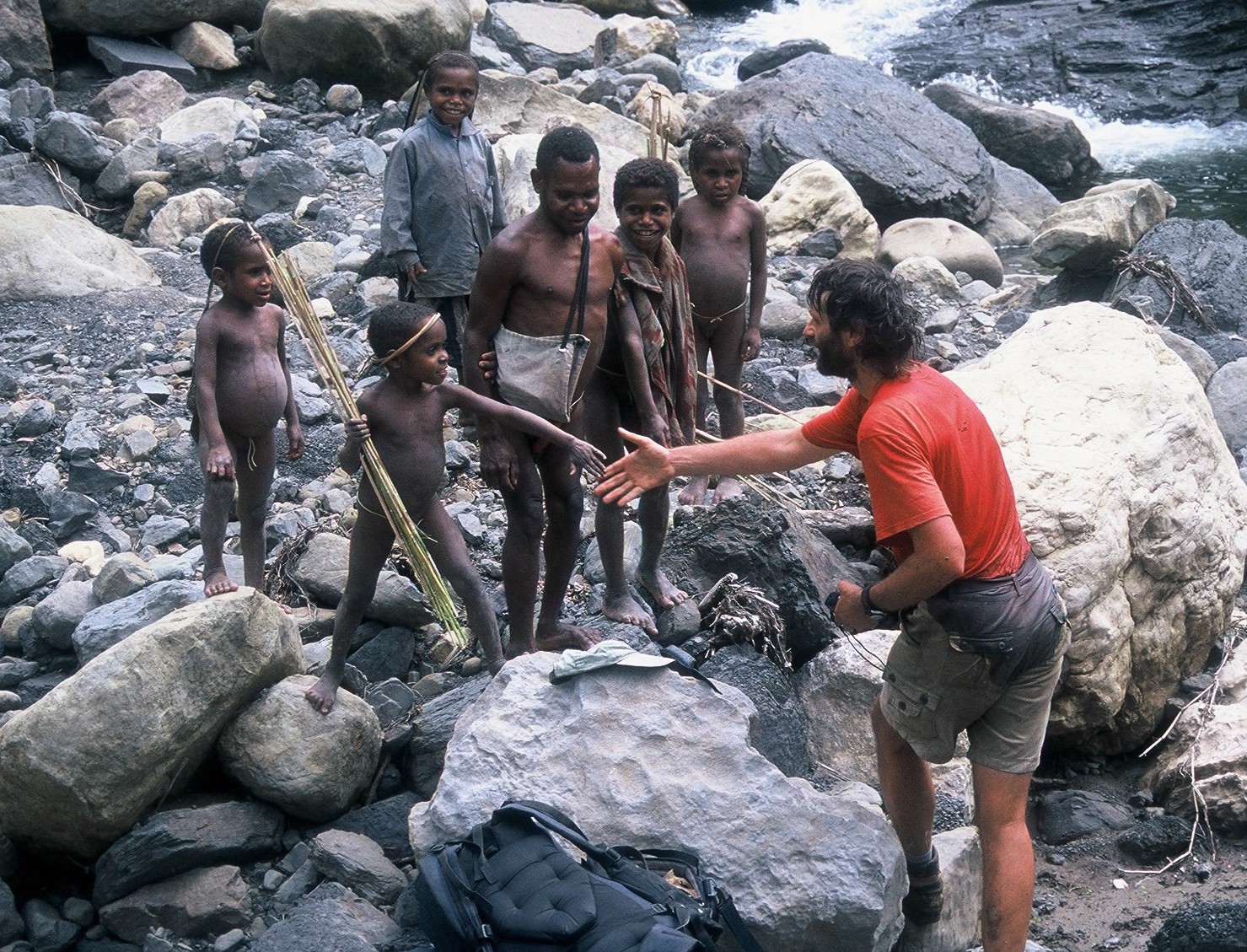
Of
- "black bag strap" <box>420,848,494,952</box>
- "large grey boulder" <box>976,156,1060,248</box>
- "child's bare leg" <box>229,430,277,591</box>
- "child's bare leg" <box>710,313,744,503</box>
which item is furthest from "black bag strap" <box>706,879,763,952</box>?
"large grey boulder" <box>976,156,1060,248</box>

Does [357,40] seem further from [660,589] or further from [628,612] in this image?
[628,612]

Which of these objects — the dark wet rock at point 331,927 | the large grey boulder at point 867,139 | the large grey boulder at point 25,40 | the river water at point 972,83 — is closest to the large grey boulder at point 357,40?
the large grey boulder at point 25,40

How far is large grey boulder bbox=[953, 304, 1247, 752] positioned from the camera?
181 inches

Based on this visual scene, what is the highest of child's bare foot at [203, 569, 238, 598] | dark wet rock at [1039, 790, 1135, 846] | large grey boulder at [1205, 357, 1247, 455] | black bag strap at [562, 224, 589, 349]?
black bag strap at [562, 224, 589, 349]

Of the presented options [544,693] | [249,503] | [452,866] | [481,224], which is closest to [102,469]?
[249,503]

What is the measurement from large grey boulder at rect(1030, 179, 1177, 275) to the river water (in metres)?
2.31

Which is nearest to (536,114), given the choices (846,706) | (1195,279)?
(1195,279)

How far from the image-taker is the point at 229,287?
4.45 meters

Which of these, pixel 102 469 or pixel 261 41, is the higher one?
pixel 261 41

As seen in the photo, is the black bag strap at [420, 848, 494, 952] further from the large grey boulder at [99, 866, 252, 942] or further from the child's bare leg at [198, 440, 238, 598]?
the child's bare leg at [198, 440, 238, 598]

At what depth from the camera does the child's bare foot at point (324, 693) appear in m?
3.79

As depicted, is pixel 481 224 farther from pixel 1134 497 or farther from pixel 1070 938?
pixel 1070 938

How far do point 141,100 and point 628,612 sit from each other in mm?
8236

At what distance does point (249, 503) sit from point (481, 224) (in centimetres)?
194
